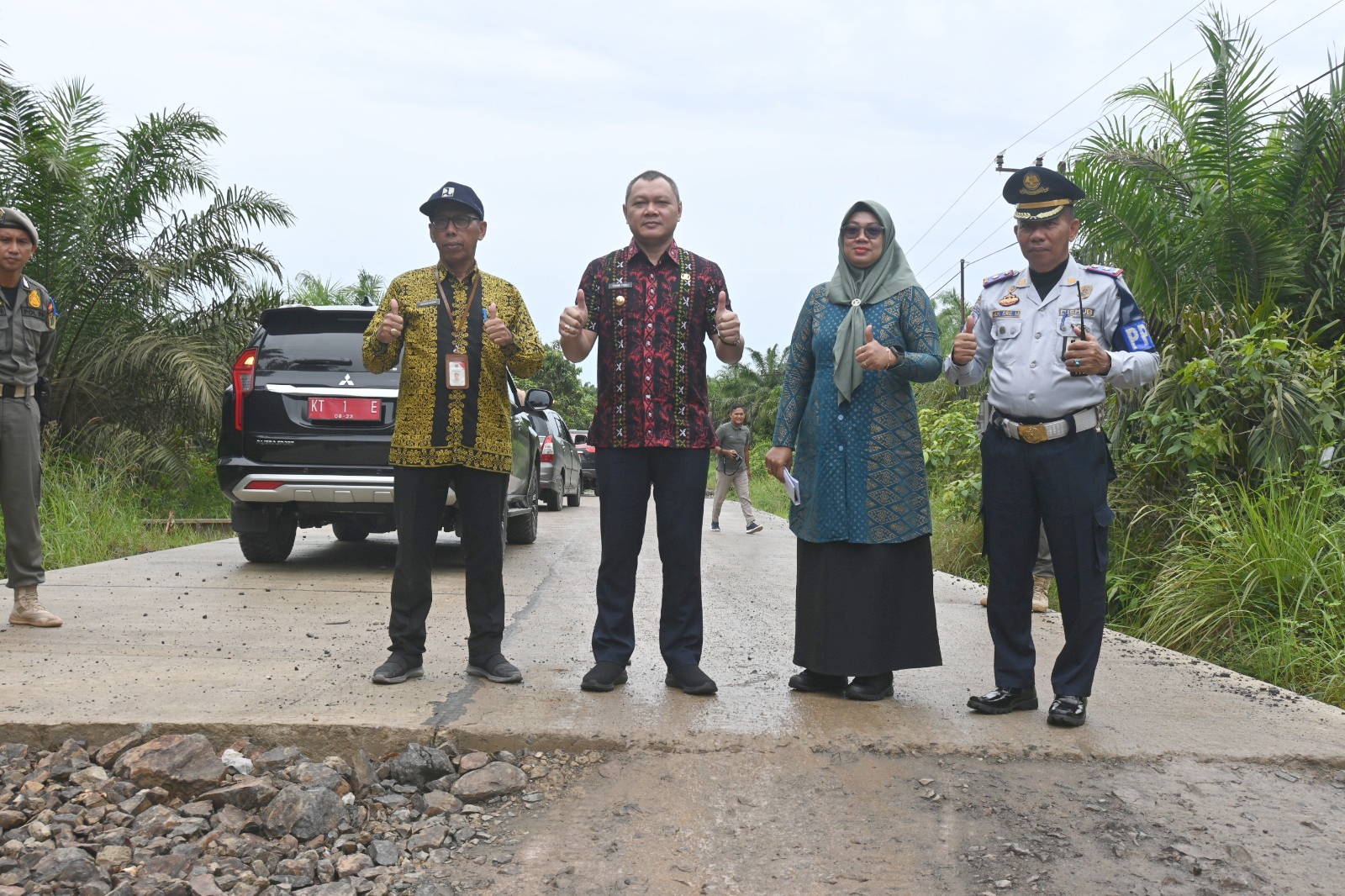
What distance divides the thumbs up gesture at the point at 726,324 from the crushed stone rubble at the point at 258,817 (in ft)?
5.56

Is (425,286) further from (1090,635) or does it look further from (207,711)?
(1090,635)

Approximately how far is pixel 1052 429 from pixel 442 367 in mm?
2385

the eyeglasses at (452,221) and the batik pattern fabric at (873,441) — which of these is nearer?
the batik pattern fabric at (873,441)

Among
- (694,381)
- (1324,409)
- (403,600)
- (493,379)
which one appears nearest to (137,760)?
(403,600)

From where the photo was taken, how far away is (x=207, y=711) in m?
3.82

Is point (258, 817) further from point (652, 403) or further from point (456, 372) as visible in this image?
point (652, 403)

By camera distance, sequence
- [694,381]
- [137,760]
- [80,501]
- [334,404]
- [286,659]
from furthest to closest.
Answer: [80,501] < [334,404] < [286,659] < [694,381] < [137,760]

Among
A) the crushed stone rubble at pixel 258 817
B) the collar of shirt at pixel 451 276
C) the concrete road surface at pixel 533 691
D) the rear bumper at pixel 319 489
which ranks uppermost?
the collar of shirt at pixel 451 276

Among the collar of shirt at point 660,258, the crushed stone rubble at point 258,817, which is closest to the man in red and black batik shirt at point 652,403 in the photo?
the collar of shirt at point 660,258

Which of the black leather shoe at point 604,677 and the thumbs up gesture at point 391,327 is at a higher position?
the thumbs up gesture at point 391,327

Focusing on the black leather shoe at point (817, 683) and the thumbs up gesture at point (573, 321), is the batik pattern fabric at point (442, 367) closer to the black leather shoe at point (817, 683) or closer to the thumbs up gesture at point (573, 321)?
the thumbs up gesture at point (573, 321)

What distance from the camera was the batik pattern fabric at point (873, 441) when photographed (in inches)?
172

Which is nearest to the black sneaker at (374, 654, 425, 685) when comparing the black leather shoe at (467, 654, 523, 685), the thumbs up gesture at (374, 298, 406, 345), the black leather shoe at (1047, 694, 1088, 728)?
the black leather shoe at (467, 654, 523, 685)

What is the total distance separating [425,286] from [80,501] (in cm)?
755
